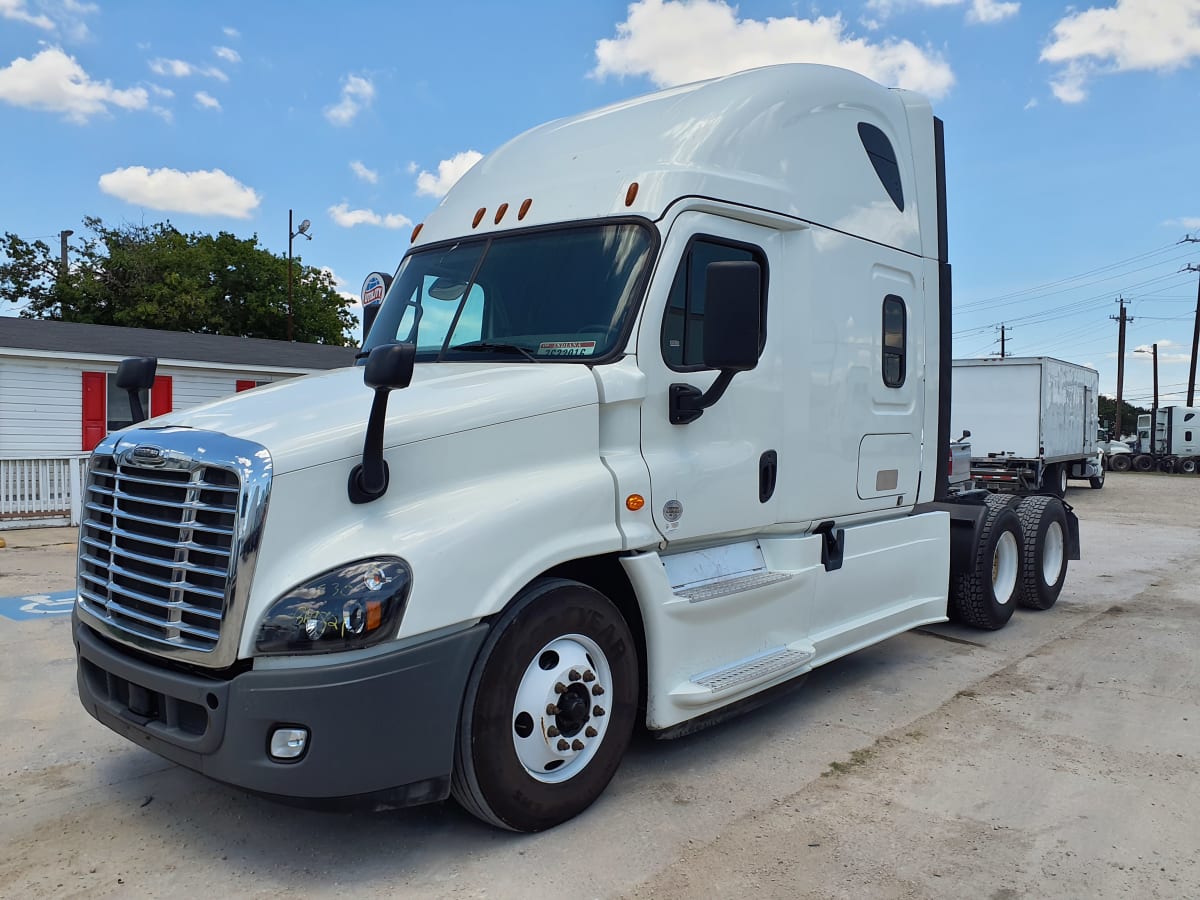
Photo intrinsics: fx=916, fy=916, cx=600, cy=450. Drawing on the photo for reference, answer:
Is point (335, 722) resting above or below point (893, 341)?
below

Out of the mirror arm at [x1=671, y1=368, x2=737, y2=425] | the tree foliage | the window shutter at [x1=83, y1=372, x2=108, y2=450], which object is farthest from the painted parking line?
the tree foliage

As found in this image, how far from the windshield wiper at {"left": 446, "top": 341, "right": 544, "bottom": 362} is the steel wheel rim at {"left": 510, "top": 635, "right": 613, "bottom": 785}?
131 cm

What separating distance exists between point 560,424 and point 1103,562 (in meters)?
10.5

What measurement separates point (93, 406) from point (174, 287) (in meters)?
23.5

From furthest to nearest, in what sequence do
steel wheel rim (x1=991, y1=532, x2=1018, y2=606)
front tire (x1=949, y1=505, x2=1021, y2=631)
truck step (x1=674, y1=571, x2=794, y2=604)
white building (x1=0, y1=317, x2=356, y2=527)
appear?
white building (x1=0, y1=317, x2=356, y2=527) → steel wheel rim (x1=991, y1=532, x2=1018, y2=606) → front tire (x1=949, y1=505, x2=1021, y2=631) → truck step (x1=674, y1=571, x2=794, y2=604)

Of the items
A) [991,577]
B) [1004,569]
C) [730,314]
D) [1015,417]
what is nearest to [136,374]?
[730,314]

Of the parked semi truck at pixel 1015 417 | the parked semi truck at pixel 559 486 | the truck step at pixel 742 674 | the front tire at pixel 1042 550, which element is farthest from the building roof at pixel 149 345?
the parked semi truck at pixel 1015 417

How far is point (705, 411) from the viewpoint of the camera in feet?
14.5

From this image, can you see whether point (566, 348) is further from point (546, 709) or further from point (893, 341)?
point (893, 341)

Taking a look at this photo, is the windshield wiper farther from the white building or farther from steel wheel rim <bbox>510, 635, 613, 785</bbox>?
the white building

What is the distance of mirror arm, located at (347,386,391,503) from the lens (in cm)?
325

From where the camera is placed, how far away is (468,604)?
3.34m

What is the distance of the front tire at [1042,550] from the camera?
318 inches

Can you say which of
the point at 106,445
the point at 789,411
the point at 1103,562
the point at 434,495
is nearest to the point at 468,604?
the point at 434,495
